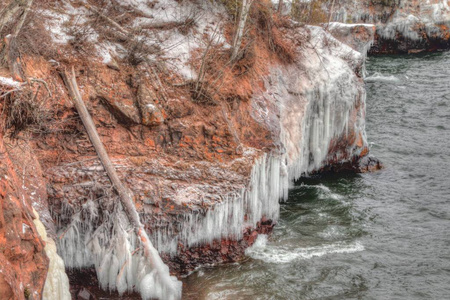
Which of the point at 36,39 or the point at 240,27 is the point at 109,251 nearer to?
the point at 36,39

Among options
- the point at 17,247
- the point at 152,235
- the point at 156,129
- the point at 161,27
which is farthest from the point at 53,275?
the point at 161,27

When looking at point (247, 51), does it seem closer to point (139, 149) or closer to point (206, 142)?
point (206, 142)

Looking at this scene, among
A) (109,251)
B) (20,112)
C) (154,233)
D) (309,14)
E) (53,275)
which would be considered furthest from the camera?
(309,14)

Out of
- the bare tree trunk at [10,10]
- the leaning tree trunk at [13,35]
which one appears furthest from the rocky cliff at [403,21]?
the bare tree trunk at [10,10]

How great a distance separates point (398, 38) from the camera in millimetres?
27906

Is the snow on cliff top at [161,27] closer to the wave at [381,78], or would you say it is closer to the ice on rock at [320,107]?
the ice on rock at [320,107]

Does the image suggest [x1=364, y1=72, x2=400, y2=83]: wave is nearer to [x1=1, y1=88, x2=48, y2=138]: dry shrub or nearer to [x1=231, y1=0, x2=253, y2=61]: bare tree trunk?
[x1=231, y1=0, x2=253, y2=61]: bare tree trunk

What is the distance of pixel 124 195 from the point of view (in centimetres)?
830

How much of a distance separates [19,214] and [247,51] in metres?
7.12

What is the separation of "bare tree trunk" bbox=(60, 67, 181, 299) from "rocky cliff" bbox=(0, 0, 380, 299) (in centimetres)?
16

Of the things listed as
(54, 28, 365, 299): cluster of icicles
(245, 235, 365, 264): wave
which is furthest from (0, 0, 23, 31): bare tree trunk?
(245, 235, 365, 264): wave

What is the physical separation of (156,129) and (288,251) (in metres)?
3.32

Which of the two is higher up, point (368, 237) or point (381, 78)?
point (381, 78)

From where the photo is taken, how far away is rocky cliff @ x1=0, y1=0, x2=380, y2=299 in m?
8.04
